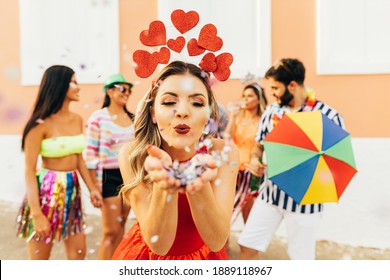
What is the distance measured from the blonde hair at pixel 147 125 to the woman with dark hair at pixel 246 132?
7.53 feet

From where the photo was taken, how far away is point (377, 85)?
4105 mm

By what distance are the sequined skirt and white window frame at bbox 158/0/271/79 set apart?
1.39 metres

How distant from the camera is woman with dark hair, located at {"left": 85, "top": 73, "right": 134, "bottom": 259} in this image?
344 cm

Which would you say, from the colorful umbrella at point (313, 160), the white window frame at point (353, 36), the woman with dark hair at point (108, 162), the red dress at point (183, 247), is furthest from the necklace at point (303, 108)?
the red dress at point (183, 247)

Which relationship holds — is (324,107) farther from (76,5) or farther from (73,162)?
(76,5)

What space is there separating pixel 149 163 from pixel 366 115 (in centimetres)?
345

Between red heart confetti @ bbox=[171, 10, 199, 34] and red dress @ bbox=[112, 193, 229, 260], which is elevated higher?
red heart confetti @ bbox=[171, 10, 199, 34]

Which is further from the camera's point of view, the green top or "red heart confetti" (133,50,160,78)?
the green top

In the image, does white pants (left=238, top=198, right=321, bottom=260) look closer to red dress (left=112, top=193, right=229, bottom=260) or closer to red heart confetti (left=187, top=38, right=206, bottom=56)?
red dress (left=112, top=193, right=229, bottom=260)

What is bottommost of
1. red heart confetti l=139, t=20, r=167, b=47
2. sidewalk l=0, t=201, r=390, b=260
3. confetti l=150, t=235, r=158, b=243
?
sidewalk l=0, t=201, r=390, b=260

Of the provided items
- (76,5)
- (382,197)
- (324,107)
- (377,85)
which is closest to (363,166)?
(382,197)

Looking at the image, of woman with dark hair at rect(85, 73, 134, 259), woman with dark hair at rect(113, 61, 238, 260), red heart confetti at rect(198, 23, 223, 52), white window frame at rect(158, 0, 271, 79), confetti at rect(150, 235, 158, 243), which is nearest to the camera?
woman with dark hair at rect(113, 61, 238, 260)

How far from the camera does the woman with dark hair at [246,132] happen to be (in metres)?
3.90

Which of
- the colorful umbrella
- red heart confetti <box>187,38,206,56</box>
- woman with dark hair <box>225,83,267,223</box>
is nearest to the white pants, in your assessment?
the colorful umbrella
